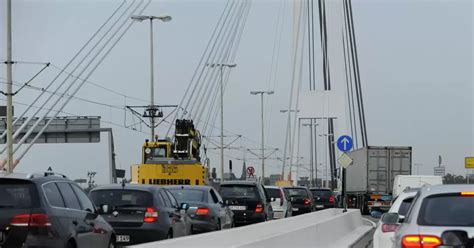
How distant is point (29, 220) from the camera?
358 inches

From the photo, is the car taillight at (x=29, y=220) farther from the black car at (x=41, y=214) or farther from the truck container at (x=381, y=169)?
the truck container at (x=381, y=169)

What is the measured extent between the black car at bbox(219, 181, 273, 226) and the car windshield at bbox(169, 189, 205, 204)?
4.58m

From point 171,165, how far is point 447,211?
2394 centimetres

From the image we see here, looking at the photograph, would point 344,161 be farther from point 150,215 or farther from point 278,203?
point 150,215

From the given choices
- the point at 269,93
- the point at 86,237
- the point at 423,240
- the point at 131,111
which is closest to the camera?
the point at 423,240

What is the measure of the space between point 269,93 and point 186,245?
6467cm

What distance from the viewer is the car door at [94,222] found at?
10.9 metres

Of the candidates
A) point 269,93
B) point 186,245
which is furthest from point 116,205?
point 269,93

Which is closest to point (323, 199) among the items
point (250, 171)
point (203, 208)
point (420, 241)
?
point (250, 171)

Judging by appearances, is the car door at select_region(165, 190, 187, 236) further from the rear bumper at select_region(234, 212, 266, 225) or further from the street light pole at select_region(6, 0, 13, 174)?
the street light pole at select_region(6, 0, 13, 174)

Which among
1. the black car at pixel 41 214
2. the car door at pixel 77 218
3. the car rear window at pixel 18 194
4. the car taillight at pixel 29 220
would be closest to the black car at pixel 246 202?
the car door at pixel 77 218

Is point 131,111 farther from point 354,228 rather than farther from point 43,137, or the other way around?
point 354,228

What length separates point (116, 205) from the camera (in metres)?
13.9

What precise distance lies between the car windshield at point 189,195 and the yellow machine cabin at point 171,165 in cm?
1179
